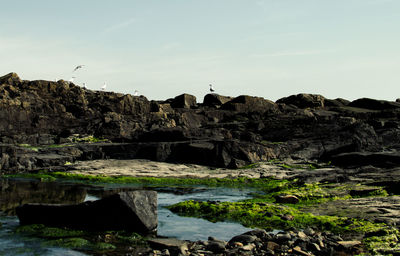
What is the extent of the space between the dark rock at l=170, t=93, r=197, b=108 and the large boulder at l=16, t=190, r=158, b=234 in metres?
57.5

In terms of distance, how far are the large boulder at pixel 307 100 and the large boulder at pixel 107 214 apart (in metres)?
59.7

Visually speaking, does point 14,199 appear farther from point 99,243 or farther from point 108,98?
point 108,98

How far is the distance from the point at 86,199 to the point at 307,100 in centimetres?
5572

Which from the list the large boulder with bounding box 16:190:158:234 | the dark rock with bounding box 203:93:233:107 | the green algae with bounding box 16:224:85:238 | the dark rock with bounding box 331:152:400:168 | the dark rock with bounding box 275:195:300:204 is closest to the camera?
the green algae with bounding box 16:224:85:238

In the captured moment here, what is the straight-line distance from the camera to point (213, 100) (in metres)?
74.3

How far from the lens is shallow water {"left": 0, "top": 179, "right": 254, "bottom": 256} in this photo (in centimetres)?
1302

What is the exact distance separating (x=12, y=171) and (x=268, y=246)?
26.6 m

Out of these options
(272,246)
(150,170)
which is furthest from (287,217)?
(150,170)

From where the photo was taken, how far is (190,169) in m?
34.0

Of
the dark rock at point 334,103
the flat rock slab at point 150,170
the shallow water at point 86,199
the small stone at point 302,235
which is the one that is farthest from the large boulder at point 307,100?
the small stone at point 302,235

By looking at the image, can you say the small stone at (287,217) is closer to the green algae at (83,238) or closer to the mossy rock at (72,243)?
the green algae at (83,238)

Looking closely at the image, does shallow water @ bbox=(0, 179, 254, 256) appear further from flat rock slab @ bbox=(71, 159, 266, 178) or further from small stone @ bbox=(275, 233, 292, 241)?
flat rock slab @ bbox=(71, 159, 266, 178)

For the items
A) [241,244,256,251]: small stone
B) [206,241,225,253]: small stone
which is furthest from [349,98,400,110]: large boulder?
[206,241,225,253]: small stone

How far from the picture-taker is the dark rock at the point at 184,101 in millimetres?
72875
